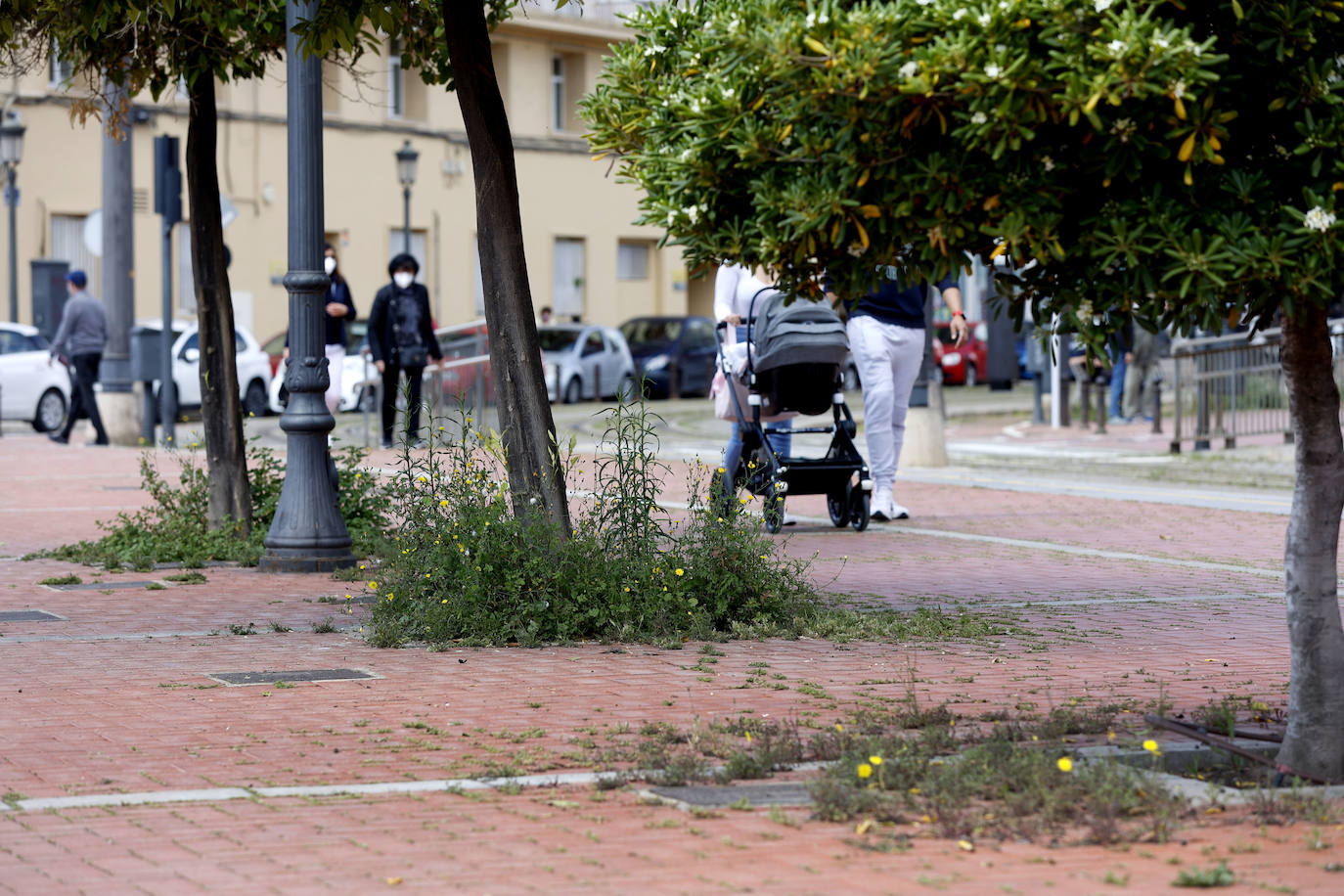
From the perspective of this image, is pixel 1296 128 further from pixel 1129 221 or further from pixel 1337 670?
pixel 1337 670

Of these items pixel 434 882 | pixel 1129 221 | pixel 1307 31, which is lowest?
pixel 434 882

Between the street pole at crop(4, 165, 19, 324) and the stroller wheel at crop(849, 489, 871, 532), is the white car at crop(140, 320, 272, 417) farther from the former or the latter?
the stroller wheel at crop(849, 489, 871, 532)

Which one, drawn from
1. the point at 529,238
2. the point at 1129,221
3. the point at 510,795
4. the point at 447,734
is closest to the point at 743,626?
the point at 447,734

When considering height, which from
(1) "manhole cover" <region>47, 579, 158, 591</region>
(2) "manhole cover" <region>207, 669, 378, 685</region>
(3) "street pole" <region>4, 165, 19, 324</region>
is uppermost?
(3) "street pole" <region>4, 165, 19, 324</region>

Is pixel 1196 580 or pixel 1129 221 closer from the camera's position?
pixel 1129 221

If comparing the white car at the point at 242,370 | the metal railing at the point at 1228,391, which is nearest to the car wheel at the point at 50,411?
the white car at the point at 242,370

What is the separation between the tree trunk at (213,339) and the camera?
11766 millimetres

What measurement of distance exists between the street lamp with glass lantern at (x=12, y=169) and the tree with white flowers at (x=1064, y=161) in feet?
102

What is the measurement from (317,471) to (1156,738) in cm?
611

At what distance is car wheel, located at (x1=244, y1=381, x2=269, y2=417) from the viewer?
106ft

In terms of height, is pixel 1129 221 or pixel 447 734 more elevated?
pixel 1129 221

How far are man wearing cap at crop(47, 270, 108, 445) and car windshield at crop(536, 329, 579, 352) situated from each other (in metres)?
14.9

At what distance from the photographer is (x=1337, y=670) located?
5.67 meters

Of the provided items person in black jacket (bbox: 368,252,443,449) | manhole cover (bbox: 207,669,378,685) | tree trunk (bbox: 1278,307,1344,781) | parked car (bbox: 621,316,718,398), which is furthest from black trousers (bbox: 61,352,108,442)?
tree trunk (bbox: 1278,307,1344,781)
